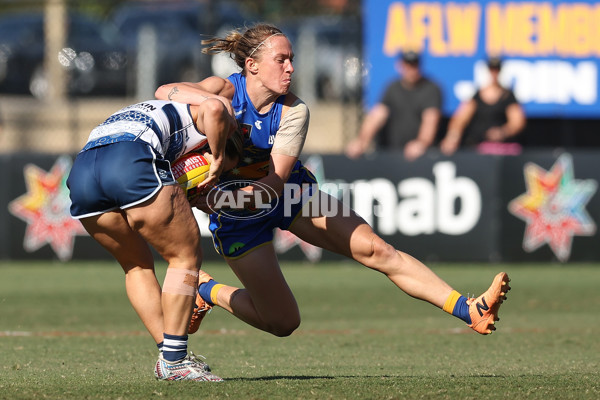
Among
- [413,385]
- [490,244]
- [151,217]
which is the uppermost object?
[151,217]

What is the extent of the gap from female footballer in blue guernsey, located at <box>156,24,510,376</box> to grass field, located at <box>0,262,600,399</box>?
1.38 feet

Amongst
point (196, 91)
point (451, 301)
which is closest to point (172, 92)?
point (196, 91)

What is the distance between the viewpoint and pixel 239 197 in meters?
6.35

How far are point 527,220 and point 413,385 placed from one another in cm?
857

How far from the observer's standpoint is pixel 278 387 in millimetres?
5609

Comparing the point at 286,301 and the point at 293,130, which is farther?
the point at 286,301

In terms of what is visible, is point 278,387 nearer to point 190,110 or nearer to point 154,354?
point 190,110

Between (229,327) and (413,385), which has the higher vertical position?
(413,385)

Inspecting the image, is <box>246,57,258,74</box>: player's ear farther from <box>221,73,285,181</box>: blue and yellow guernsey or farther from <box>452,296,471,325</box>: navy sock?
<box>452,296,471,325</box>: navy sock

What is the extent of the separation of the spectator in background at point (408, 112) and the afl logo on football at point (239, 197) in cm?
793

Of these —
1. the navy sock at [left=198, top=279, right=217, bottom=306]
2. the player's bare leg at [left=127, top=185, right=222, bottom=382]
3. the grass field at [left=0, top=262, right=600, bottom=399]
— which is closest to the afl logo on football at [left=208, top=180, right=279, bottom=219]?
the player's bare leg at [left=127, top=185, right=222, bottom=382]

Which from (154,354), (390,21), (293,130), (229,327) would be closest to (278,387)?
(293,130)

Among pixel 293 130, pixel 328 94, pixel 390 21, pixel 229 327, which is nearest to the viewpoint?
pixel 293 130

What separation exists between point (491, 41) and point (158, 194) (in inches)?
430
